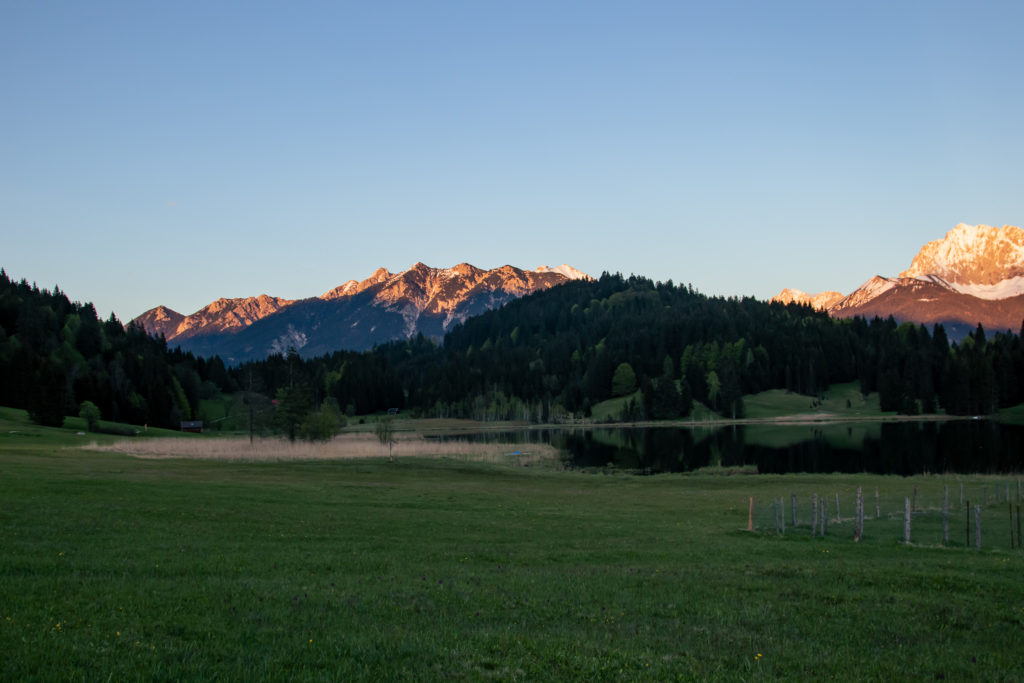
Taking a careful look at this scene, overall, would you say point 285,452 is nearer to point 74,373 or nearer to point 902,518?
point 902,518

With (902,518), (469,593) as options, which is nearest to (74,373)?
(902,518)

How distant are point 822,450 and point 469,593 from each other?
10344 cm

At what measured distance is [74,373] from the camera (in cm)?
14812

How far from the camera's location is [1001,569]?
23750 mm

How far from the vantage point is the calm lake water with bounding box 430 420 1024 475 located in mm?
86875

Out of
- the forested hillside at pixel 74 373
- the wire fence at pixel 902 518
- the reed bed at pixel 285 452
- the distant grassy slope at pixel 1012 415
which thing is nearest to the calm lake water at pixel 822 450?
the reed bed at pixel 285 452

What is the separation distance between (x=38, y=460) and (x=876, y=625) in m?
59.2

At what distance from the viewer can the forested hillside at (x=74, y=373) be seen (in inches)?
5079

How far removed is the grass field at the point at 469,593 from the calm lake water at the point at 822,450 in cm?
5036

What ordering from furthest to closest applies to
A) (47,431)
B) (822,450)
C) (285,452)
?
(822,450), (47,431), (285,452)

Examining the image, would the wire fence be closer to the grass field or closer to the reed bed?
the grass field

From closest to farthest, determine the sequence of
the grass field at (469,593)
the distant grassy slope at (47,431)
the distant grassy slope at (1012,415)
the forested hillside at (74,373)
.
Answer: the grass field at (469,593), the distant grassy slope at (47,431), the forested hillside at (74,373), the distant grassy slope at (1012,415)

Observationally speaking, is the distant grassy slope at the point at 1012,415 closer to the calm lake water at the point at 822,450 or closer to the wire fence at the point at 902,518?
the calm lake water at the point at 822,450

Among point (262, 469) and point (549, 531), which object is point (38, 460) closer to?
point (262, 469)
